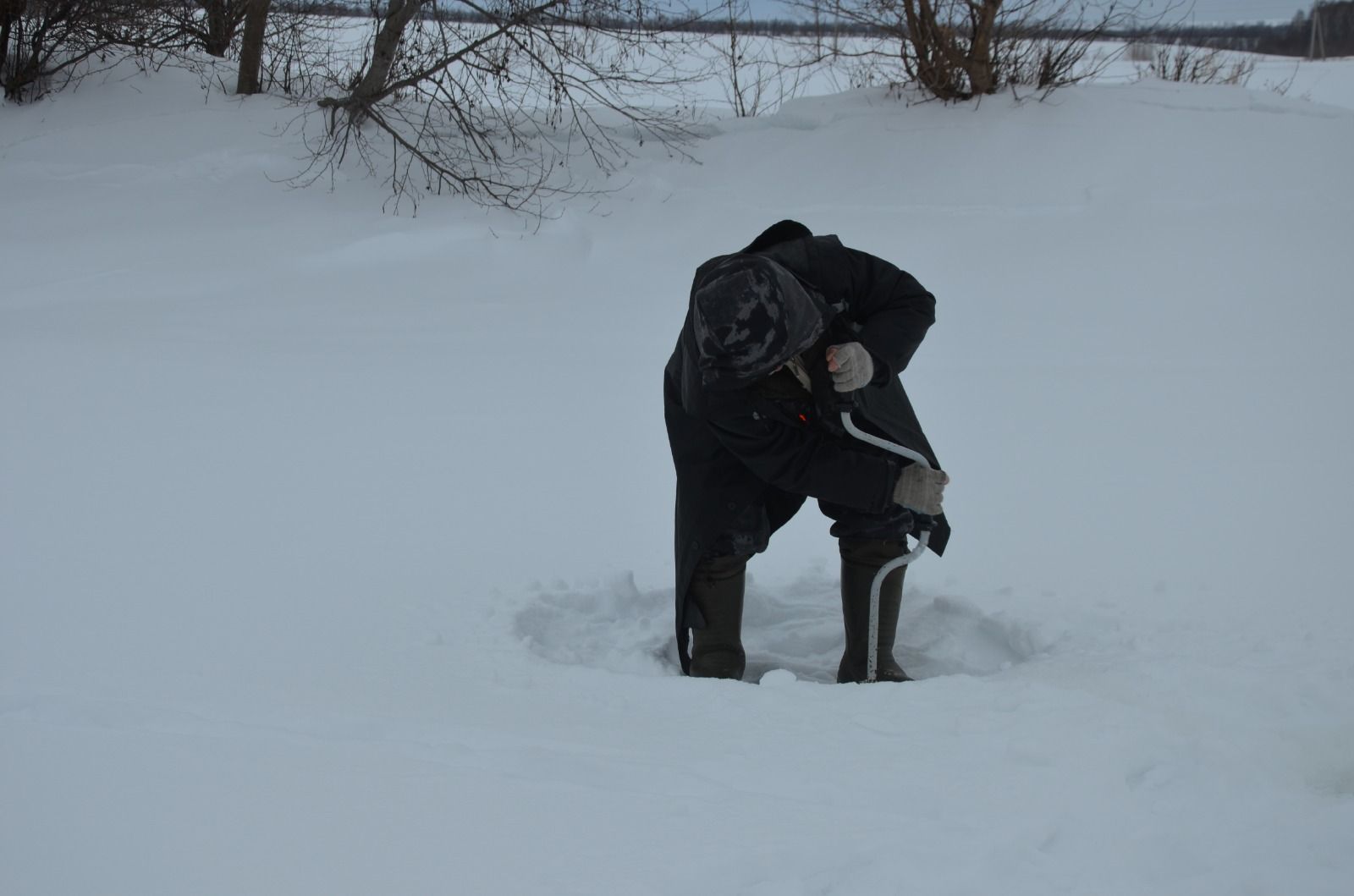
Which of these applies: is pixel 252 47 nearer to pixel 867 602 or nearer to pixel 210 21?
pixel 210 21

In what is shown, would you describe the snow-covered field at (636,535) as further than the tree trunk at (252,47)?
No

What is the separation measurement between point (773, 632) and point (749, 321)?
4.31ft

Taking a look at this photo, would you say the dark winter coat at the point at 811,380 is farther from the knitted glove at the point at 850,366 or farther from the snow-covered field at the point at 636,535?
the snow-covered field at the point at 636,535

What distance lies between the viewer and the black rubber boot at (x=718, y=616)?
9.37 ft

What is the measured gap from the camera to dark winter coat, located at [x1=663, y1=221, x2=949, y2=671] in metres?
2.28

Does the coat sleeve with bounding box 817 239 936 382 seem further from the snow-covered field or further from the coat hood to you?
the snow-covered field

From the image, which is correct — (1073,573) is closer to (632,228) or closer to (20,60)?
(632,228)

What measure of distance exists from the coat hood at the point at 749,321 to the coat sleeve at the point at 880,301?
231mm

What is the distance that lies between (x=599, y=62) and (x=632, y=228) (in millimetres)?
1446

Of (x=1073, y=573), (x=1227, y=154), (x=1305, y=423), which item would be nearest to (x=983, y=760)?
(x=1073, y=573)

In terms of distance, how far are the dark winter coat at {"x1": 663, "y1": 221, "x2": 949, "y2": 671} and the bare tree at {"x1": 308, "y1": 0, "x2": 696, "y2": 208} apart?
5.17 meters

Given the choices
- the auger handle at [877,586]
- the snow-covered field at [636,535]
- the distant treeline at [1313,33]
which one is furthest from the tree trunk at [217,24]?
the distant treeline at [1313,33]

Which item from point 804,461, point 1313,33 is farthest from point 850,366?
point 1313,33

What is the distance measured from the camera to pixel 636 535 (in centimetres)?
379
